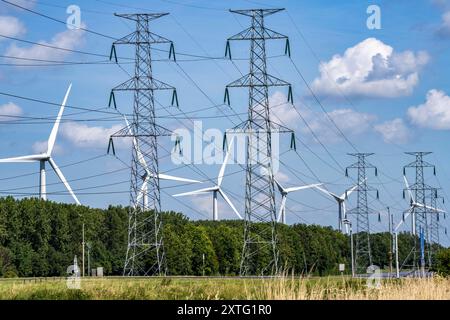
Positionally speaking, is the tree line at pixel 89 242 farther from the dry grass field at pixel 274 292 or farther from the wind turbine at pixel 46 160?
the dry grass field at pixel 274 292

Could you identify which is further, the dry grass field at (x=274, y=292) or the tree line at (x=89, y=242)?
the tree line at (x=89, y=242)

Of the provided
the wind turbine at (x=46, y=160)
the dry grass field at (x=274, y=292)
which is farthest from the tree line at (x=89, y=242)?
the dry grass field at (x=274, y=292)

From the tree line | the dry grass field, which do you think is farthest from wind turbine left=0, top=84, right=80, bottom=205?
the dry grass field

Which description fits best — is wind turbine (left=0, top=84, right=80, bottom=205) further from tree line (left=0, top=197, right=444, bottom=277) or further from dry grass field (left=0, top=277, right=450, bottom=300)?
dry grass field (left=0, top=277, right=450, bottom=300)

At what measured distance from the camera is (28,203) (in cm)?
14200

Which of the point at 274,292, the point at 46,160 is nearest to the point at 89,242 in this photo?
the point at 46,160

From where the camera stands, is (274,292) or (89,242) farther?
(89,242)

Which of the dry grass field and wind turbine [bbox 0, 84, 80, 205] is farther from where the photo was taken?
wind turbine [bbox 0, 84, 80, 205]

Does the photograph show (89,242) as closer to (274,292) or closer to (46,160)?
(46,160)

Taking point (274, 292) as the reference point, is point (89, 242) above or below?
above

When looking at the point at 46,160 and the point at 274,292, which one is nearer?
the point at 274,292
